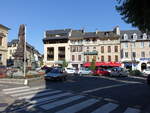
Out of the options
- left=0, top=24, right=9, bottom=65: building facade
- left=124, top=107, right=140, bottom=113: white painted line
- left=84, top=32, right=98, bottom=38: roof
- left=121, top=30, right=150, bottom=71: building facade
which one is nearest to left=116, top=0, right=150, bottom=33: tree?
left=124, top=107, right=140, bottom=113: white painted line

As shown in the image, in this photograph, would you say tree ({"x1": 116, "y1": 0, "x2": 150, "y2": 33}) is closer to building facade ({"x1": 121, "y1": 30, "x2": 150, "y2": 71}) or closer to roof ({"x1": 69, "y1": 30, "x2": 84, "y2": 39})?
building facade ({"x1": 121, "y1": 30, "x2": 150, "y2": 71})

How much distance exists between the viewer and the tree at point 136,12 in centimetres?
890

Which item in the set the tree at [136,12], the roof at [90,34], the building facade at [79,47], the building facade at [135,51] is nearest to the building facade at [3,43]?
the building facade at [79,47]

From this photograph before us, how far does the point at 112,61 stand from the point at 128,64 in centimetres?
448

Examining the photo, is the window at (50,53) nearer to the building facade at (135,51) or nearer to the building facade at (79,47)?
the building facade at (79,47)

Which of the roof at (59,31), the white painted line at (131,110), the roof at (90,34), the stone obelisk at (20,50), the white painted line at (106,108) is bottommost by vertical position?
the white painted line at (131,110)

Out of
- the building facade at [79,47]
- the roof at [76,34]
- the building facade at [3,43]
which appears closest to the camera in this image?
the building facade at [3,43]

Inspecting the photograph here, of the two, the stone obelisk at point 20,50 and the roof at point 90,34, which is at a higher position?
the roof at point 90,34

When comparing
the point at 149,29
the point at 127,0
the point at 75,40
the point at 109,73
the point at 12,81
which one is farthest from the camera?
the point at 75,40

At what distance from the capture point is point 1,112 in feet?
27.1

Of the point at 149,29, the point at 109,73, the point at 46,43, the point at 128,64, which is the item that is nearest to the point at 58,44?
the point at 46,43

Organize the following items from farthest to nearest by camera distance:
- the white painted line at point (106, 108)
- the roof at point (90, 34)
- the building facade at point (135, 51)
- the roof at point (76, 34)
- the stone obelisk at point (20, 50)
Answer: the roof at point (76, 34)
the roof at point (90, 34)
the building facade at point (135, 51)
the stone obelisk at point (20, 50)
the white painted line at point (106, 108)

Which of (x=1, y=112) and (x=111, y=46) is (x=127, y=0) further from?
(x=111, y=46)

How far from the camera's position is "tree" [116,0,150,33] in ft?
29.2
